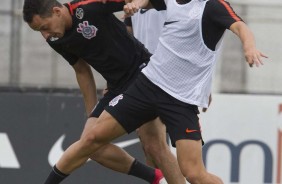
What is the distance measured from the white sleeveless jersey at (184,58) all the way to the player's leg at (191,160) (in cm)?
30

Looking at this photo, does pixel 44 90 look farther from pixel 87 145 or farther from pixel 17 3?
pixel 87 145

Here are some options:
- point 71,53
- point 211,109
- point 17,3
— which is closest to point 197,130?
point 71,53

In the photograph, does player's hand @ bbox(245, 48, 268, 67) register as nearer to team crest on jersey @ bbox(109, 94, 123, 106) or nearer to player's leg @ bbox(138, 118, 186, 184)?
team crest on jersey @ bbox(109, 94, 123, 106)

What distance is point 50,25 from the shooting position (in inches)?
292

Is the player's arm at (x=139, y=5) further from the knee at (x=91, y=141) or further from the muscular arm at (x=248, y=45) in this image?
the knee at (x=91, y=141)

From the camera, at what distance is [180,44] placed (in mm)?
7051

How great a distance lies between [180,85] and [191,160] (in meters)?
0.53

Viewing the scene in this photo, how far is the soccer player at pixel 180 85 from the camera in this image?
693 centimetres

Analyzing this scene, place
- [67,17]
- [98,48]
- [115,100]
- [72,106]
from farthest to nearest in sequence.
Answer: [72,106]
[98,48]
[67,17]
[115,100]

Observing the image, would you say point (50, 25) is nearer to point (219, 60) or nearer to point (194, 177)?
point (194, 177)

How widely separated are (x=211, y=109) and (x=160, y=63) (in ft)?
7.77

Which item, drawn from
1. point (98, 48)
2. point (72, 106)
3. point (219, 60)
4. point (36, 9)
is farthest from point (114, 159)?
point (219, 60)

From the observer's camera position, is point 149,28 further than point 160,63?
Yes

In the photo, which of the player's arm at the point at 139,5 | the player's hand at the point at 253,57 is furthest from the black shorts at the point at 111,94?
the player's hand at the point at 253,57
